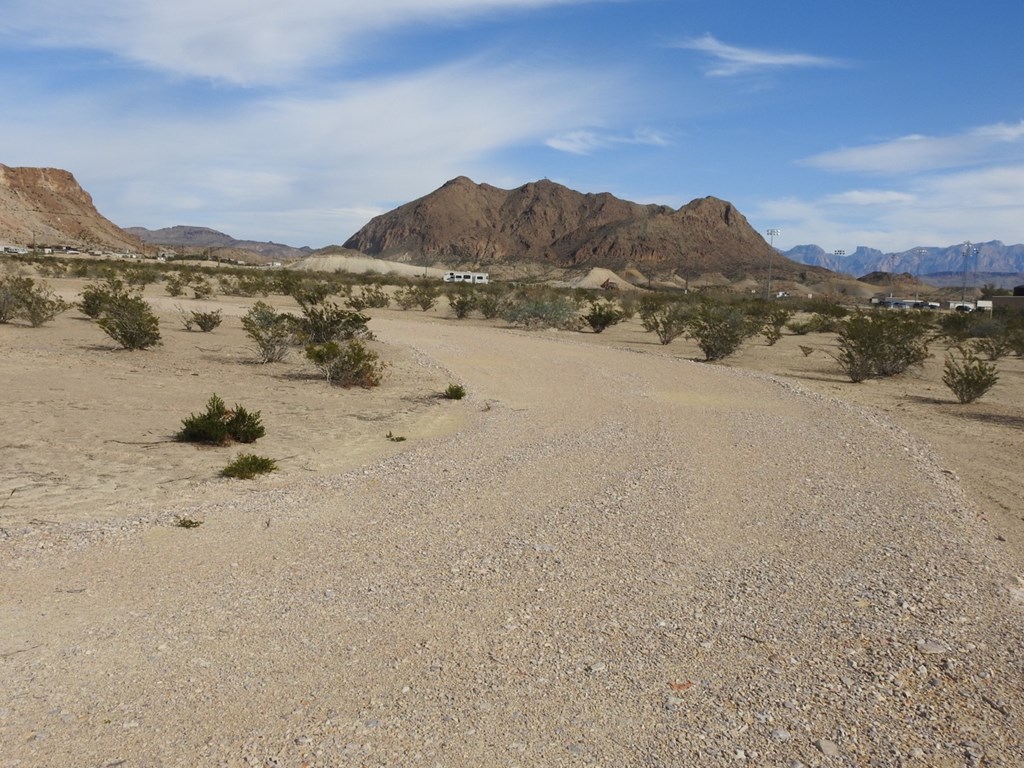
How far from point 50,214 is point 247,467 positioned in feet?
504

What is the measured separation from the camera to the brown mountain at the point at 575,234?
157 metres

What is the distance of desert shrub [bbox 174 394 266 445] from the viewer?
36.9ft

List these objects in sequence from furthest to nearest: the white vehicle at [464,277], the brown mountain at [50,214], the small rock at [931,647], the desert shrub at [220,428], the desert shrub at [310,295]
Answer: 1. the brown mountain at [50,214]
2. the white vehicle at [464,277]
3. the desert shrub at [310,295]
4. the desert shrub at [220,428]
5. the small rock at [931,647]

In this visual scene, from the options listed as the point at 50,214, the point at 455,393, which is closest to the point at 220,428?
the point at 455,393

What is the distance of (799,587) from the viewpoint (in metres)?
6.49

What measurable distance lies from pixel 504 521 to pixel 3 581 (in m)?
4.08

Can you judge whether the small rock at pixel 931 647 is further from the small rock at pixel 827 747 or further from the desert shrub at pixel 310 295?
the desert shrub at pixel 310 295

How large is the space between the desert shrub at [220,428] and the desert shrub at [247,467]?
1410 mm

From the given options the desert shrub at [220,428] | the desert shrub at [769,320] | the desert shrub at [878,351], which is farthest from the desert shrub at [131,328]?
the desert shrub at [769,320]

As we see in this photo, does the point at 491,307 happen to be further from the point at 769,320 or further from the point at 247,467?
the point at 247,467

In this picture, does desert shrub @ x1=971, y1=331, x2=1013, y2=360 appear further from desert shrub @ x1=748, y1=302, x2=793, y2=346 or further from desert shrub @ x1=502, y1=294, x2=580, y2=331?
desert shrub @ x1=502, y1=294, x2=580, y2=331

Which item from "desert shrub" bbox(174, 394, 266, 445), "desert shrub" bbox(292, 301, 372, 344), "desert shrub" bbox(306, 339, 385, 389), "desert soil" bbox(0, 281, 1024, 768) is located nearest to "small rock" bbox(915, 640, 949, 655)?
"desert soil" bbox(0, 281, 1024, 768)

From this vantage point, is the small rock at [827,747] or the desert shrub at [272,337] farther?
the desert shrub at [272,337]

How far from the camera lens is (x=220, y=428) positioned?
11242mm
